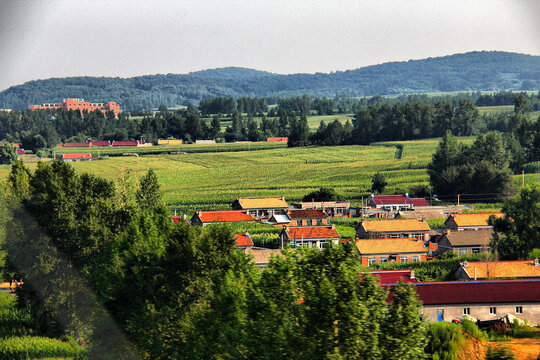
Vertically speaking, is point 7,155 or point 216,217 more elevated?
point 7,155

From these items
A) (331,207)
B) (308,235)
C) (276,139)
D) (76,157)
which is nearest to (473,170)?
(331,207)

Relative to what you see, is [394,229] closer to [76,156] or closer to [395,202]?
[395,202]

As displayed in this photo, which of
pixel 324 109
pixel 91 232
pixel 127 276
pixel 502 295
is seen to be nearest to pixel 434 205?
pixel 502 295

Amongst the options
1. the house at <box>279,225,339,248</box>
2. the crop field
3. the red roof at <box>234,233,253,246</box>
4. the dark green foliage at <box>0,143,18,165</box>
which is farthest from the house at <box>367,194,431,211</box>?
the dark green foliage at <box>0,143,18,165</box>

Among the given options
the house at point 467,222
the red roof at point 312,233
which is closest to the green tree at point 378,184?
the house at point 467,222

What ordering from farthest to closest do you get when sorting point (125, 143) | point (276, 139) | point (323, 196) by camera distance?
point (276, 139) → point (125, 143) → point (323, 196)
